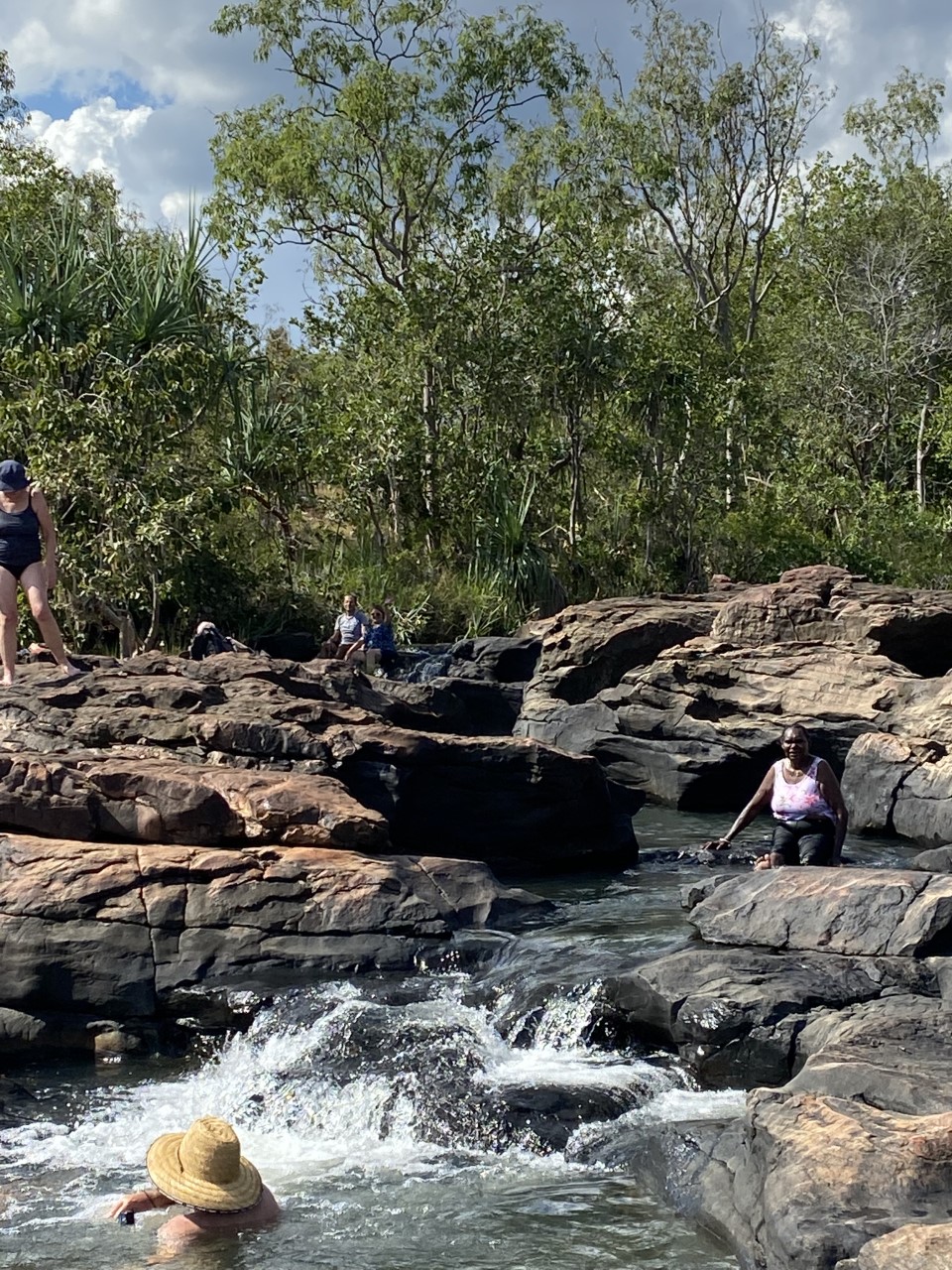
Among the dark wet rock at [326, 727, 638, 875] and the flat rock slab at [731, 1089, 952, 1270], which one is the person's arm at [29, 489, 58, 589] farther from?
the flat rock slab at [731, 1089, 952, 1270]

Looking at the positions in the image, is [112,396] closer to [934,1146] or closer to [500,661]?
[500,661]

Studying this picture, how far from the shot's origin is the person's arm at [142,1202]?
5645 mm

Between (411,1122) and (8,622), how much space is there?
5567 millimetres

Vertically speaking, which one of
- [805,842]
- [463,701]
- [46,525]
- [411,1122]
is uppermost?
[46,525]

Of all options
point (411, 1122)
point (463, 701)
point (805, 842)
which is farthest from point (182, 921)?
point (463, 701)

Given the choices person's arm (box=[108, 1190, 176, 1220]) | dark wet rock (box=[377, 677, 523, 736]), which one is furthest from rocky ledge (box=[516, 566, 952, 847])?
person's arm (box=[108, 1190, 176, 1220])

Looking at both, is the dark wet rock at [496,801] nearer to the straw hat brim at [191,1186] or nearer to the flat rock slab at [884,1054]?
the flat rock slab at [884,1054]

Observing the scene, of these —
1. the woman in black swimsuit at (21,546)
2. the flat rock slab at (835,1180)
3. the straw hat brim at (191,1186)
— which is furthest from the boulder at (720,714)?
the straw hat brim at (191,1186)

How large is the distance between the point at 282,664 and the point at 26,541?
3.95 meters

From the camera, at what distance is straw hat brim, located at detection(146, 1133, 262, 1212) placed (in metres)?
5.50

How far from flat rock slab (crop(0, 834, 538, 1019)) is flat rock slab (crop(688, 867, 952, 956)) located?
1.80m

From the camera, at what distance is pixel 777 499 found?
29.5 metres

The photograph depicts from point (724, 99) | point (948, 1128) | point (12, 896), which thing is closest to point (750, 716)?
point (12, 896)

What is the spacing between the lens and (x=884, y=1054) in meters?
6.24
